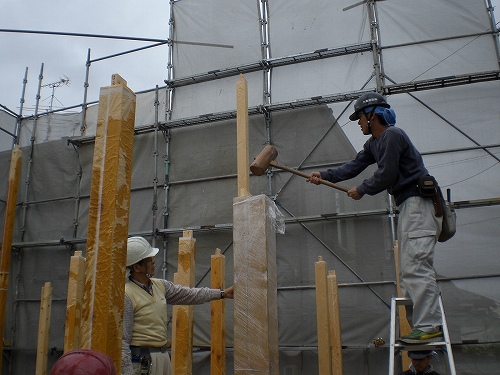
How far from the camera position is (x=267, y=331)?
2.13 metres

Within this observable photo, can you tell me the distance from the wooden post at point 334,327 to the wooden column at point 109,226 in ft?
11.7

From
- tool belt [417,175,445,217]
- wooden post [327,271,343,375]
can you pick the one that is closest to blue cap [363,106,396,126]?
tool belt [417,175,445,217]

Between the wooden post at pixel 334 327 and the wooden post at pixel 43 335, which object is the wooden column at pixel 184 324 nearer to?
the wooden post at pixel 334 327

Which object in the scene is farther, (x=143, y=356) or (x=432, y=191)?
(x=432, y=191)

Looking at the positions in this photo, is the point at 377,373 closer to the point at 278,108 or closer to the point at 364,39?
Result: the point at 278,108

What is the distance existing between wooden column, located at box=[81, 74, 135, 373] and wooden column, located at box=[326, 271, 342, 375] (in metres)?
3.56

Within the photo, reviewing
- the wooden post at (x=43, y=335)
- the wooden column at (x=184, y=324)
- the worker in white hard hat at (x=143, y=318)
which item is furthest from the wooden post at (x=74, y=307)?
the worker in white hard hat at (x=143, y=318)

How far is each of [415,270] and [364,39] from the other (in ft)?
17.5

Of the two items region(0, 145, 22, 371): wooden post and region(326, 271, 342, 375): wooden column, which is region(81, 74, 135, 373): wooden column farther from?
region(0, 145, 22, 371): wooden post

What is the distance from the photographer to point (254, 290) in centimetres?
220

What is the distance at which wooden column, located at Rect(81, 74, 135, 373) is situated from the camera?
177cm

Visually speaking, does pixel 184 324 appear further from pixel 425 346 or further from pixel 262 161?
pixel 425 346

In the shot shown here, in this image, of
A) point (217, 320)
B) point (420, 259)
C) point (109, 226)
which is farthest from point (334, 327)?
point (109, 226)

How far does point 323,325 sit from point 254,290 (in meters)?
2.91
